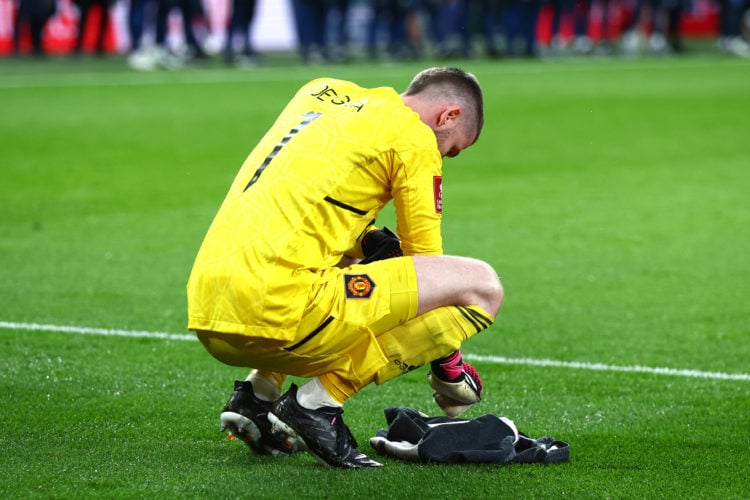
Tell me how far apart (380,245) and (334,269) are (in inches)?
13.9

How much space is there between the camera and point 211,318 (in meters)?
3.87

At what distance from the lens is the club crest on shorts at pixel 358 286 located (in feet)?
12.9

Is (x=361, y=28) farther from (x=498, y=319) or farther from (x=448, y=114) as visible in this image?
(x=448, y=114)

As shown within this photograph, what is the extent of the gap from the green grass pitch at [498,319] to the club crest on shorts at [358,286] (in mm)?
567

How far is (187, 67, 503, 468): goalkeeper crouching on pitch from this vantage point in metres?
3.85

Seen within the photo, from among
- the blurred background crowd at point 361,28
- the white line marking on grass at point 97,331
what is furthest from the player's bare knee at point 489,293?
the blurred background crowd at point 361,28

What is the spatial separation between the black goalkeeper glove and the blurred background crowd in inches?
737

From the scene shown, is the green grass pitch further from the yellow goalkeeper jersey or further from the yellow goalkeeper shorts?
the yellow goalkeeper jersey

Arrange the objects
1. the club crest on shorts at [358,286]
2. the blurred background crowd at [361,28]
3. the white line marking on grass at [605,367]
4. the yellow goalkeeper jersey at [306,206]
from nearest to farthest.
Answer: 1. the yellow goalkeeper jersey at [306,206]
2. the club crest on shorts at [358,286]
3. the white line marking on grass at [605,367]
4. the blurred background crowd at [361,28]

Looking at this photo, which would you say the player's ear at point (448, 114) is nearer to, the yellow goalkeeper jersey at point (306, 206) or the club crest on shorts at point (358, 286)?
the yellow goalkeeper jersey at point (306, 206)

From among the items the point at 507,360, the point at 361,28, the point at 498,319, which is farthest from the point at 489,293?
the point at 361,28

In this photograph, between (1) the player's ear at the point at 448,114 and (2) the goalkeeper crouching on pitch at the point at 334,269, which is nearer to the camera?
(2) the goalkeeper crouching on pitch at the point at 334,269

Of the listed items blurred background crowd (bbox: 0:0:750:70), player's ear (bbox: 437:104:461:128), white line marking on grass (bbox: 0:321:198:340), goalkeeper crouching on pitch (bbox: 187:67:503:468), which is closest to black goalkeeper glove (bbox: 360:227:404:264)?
goalkeeper crouching on pitch (bbox: 187:67:503:468)

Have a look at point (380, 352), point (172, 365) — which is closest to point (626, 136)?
point (172, 365)
